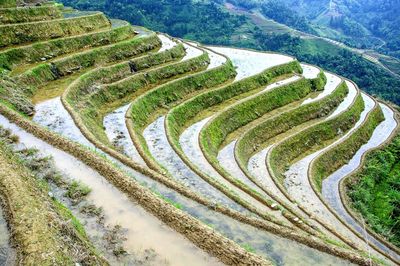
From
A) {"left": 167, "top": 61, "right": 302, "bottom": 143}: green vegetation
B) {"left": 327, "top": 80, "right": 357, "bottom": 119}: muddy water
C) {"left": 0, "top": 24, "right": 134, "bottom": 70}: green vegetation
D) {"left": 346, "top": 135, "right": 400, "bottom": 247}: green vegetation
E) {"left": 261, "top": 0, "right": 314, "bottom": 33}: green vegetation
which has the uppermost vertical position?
{"left": 0, "top": 24, "right": 134, "bottom": 70}: green vegetation

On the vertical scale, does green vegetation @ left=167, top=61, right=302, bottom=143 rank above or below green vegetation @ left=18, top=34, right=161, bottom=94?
below

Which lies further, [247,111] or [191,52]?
[191,52]

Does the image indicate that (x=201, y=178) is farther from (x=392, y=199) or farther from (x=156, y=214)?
(x=392, y=199)

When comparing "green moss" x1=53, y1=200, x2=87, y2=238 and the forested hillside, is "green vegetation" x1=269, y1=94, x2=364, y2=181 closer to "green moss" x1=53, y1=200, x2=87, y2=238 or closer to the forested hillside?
"green moss" x1=53, y1=200, x2=87, y2=238

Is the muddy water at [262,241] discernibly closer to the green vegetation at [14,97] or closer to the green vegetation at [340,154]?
the green vegetation at [14,97]

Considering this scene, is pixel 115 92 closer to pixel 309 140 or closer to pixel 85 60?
pixel 85 60

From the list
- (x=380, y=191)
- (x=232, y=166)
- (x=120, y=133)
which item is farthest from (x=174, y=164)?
(x=380, y=191)

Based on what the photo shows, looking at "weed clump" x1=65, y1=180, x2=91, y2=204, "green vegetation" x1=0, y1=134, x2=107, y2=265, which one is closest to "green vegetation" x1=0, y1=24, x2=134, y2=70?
"weed clump" x1=65, y1=180, x2=91, y2=204
